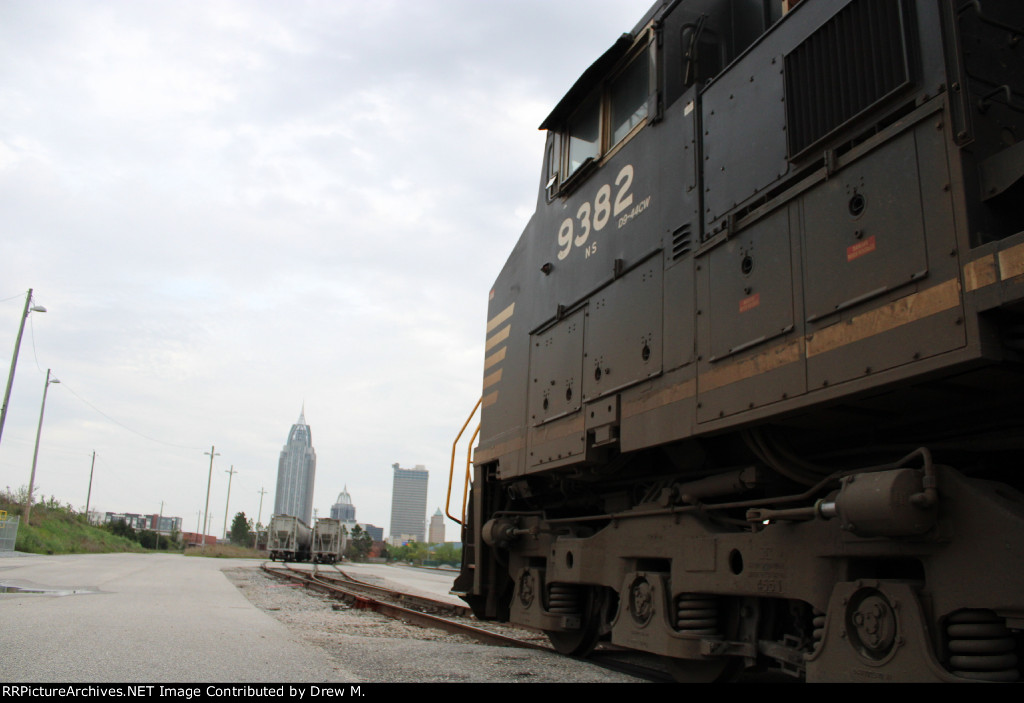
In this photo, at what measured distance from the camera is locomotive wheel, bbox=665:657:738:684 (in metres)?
4.76

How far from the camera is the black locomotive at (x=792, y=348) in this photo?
Result: 9.71 feet

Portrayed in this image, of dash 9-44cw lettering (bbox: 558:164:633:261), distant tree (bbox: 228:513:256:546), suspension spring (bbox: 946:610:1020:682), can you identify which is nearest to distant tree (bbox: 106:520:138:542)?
distant tree (bbox: 228:513:256:546)

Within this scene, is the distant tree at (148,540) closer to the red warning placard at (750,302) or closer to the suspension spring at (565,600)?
the suspension spring at (565,600)

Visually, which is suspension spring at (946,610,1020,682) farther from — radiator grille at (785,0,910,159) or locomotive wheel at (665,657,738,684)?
radiator grille at (785,0,910,159)

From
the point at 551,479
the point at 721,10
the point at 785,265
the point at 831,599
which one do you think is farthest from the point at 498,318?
the point at 831,599

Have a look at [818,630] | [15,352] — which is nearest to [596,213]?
[818,630]

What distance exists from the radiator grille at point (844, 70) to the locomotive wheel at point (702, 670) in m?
3.20

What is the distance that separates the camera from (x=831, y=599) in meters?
3.53

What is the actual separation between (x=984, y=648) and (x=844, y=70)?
9.21 ft

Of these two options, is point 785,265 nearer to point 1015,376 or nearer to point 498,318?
point 1015,376

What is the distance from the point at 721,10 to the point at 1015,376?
3.91m

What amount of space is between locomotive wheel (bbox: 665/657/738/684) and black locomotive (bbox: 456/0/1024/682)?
0.02 metres

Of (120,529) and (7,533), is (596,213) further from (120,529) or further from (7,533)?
(120,529)

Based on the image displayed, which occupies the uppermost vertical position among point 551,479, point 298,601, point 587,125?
point 587,125
